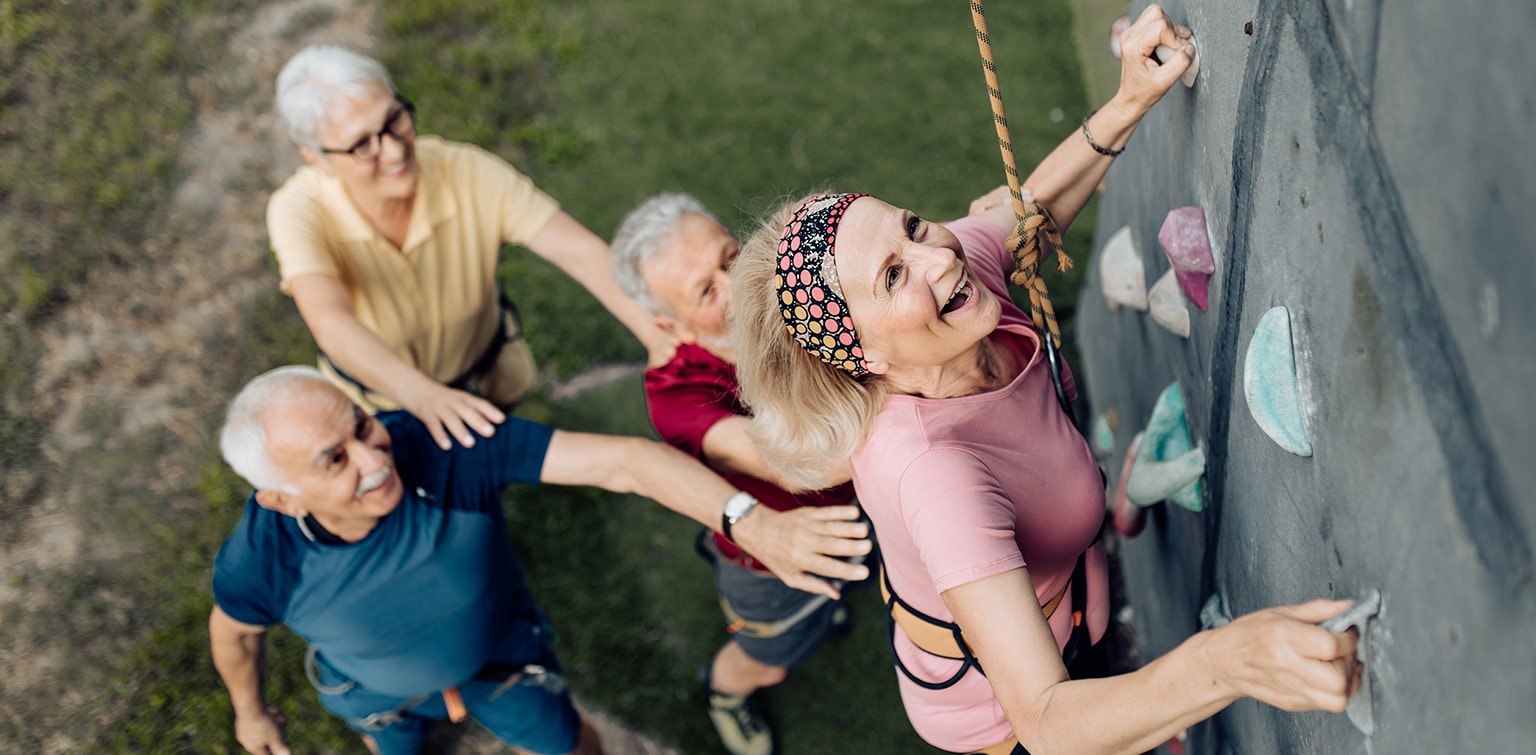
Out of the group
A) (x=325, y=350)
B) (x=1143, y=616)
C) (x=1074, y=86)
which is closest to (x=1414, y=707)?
(x=1143, y=616)

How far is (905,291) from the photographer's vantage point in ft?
6.61

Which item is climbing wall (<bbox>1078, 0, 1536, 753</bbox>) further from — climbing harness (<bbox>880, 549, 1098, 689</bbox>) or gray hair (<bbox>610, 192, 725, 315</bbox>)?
gray hair (<bbox>610, 192, 725, 315</bbox>)

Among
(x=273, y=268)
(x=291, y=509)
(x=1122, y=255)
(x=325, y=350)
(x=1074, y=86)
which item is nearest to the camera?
(x=291, y=509)

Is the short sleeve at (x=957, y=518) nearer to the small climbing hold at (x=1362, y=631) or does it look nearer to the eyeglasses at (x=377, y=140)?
the small climbing hold at (x=1362, y=631)

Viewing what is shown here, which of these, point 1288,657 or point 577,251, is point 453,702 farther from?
point 1288,657

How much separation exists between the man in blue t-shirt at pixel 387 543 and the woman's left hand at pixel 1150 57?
124 cm

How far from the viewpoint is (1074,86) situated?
5.33 meters

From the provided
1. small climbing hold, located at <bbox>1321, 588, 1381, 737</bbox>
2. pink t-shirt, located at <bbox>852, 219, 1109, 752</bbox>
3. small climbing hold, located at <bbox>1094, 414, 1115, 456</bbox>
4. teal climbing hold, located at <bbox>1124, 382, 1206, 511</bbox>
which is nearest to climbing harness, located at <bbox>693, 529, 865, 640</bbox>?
pink t-shirt, located at <bbox>852, 219, 1109, 752</bbox>

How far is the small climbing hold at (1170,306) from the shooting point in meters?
2.58

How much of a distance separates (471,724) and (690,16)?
4002 millimetres

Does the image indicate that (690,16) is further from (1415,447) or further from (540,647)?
(1415,447)

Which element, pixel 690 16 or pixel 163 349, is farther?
pixel 690 16

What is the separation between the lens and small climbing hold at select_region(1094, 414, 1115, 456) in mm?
3824

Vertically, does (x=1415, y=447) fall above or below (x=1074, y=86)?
above
